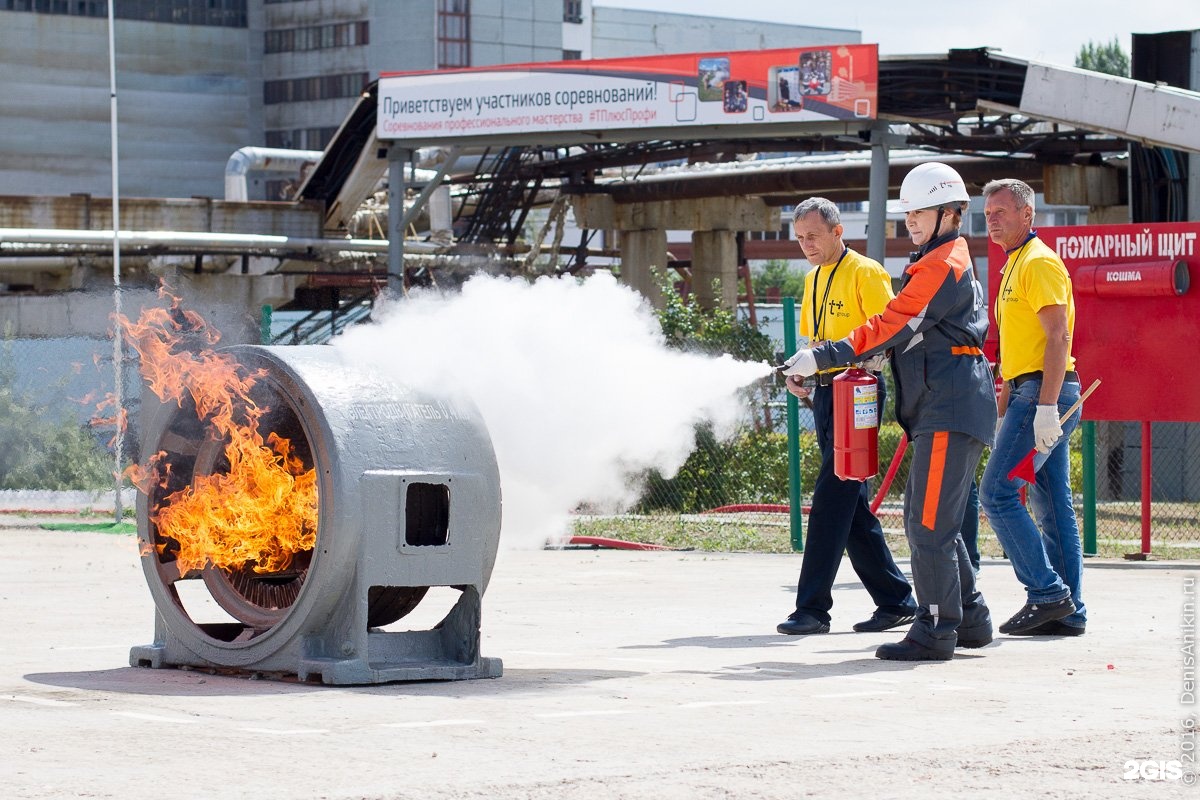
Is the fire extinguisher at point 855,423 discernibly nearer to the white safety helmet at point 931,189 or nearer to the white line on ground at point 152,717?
the white safety helmet at point 931,189

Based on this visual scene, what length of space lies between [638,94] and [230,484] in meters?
18.3

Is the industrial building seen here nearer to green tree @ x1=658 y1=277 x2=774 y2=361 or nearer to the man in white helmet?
green tree @ x1=658 y1=277 x2=774 y2=361

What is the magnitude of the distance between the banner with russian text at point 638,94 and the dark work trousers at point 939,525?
15756 mm

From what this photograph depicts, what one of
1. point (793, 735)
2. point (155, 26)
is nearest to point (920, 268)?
point (793, 735)

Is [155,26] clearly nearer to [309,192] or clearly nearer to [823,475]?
[309,192]

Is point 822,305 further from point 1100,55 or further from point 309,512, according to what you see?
point 1100,55

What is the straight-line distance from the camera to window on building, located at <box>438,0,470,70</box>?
87.4 metres

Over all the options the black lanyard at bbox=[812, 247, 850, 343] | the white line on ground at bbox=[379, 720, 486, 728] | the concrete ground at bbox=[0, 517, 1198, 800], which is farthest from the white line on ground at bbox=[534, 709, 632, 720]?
the black lanyard at bbox=[812, 247, 850, 343]

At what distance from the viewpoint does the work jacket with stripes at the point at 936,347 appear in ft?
26.1

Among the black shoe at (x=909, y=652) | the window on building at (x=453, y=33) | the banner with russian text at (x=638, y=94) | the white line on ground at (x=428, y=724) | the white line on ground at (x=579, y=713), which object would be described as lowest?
the black shoe at (x=909, y=652)

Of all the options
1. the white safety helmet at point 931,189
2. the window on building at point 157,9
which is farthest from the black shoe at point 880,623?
the window on building at point 157,9

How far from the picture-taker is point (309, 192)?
34719mm

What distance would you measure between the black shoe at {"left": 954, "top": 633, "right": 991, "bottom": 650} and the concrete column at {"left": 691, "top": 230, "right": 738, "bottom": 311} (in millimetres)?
29063

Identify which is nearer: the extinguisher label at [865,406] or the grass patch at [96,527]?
the extinguisher label at [865,406]
